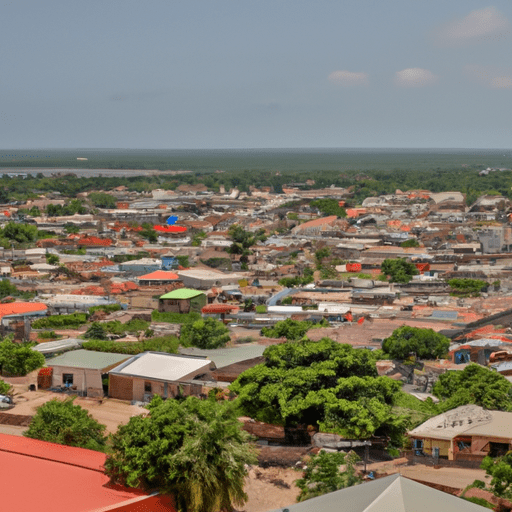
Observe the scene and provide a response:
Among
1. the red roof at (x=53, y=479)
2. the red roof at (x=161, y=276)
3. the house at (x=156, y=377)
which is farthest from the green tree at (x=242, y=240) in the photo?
the red roof at (x=53, y=479)

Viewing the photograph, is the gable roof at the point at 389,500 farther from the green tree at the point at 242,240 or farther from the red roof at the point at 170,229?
the red roof at the point at 170,229

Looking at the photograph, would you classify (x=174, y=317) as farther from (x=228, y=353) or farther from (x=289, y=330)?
(x=228, y=353)

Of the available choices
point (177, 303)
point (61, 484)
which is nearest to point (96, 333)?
point (177, 303)

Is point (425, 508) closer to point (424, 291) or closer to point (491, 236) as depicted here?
point (424, 291)

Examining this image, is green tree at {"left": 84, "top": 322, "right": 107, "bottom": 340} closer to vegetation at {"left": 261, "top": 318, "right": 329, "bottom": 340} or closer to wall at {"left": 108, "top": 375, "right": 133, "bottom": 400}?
vegetation at {"left": 261, "top": 318, "right": 329, "bottom": 340}

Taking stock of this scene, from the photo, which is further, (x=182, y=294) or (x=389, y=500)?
(x=182, y=294)

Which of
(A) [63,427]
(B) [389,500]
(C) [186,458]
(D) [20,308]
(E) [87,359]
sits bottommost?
(D) [20,308]

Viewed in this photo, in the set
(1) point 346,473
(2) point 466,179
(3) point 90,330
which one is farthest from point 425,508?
(2) point 466,179
